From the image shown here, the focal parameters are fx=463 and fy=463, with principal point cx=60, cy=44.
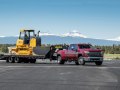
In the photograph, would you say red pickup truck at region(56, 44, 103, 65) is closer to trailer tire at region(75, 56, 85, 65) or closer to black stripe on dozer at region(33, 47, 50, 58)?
trailer tire at region(75, 56, 85, 65)

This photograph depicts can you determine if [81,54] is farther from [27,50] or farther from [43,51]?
[27,50]

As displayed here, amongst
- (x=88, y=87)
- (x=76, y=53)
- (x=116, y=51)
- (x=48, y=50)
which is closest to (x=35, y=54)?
(x=48, y=50)

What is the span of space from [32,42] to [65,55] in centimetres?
521

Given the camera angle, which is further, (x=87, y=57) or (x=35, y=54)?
(x=35, y=54)

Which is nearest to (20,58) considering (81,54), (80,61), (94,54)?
(80,61)

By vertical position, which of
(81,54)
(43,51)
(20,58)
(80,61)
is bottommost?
(80,61)

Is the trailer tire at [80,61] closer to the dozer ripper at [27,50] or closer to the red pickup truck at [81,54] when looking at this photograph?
the red pickup truck at [81,54]

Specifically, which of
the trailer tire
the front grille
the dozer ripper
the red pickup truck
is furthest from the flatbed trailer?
the front grille

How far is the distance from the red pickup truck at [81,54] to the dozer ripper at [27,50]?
1861 mm

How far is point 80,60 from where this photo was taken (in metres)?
42.4

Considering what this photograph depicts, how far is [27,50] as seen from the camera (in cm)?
4712

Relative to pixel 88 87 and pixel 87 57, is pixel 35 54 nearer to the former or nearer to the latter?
pixel 87 57

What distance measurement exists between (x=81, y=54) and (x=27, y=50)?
7.27 metres

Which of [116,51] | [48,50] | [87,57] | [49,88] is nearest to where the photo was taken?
Answer: [49,88]
